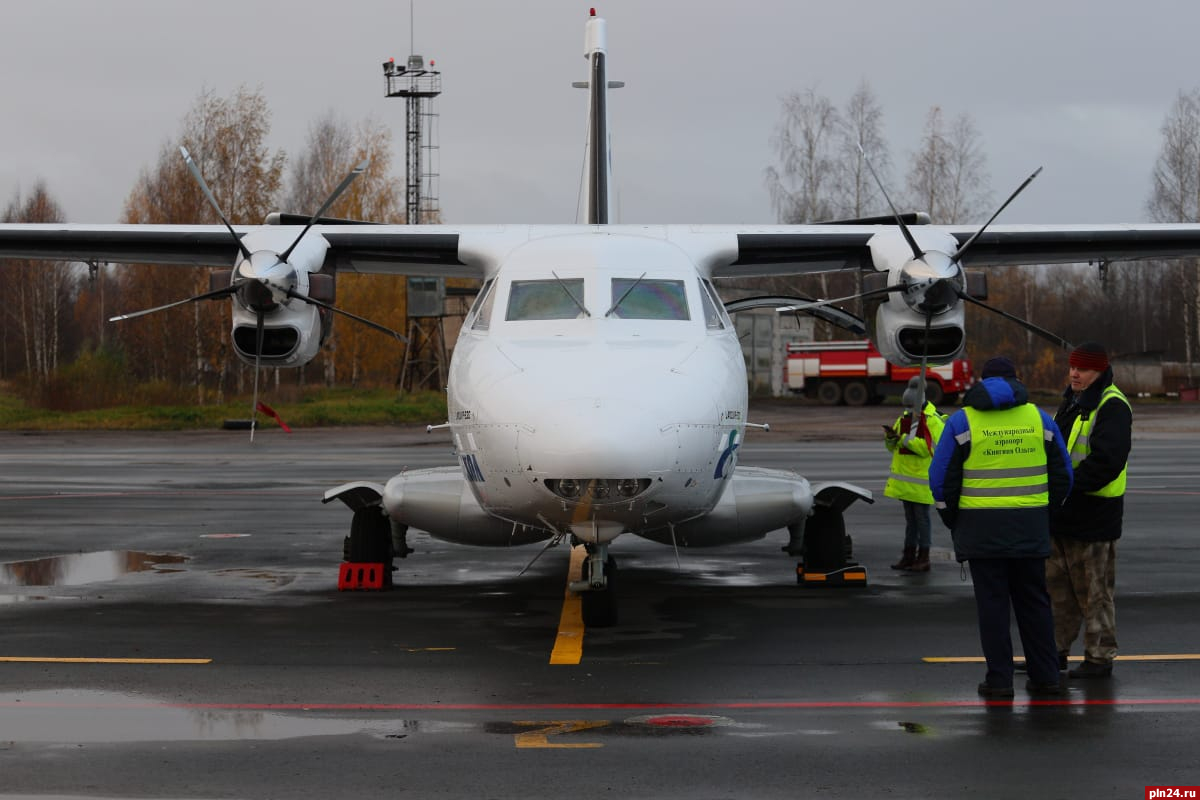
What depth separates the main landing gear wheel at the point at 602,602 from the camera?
9.16 meters

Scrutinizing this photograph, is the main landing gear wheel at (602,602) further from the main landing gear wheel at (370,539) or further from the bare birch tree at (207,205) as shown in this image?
the bare birch tree at (207,205)

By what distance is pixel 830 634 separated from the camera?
8.94 meters

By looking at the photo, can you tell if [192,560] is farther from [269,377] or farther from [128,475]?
[269,377]

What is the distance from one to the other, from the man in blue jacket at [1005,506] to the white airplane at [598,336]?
5.54 feet

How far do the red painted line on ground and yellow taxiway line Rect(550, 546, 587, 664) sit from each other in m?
1.22

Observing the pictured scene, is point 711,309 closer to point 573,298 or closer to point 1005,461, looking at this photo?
point 573,298

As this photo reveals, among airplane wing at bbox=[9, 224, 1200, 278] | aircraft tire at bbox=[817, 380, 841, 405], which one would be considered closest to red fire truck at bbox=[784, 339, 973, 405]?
aircraft tire at bbox=[817, 380, 841, 405]

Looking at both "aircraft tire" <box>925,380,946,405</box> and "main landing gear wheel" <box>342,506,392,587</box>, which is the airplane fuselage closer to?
"main landing gear wheel" <box>342,506,392,587</box>

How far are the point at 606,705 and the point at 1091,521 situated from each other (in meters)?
2.94

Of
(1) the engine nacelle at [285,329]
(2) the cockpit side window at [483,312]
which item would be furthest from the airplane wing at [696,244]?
(2) the cockpit side window at [483,312]

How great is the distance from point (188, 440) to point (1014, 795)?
3132 centimetres

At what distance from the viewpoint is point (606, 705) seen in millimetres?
6914

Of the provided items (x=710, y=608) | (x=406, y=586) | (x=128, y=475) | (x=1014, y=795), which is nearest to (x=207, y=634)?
(x=406, y=586)

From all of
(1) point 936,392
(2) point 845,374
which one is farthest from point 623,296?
(2) point 845,374
